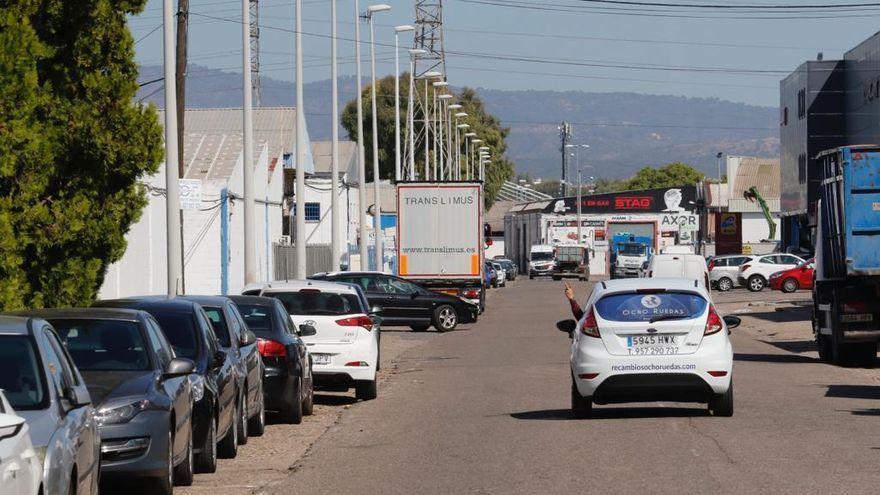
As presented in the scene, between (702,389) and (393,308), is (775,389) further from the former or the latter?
(393,308)

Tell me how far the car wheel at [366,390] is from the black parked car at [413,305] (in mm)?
17640

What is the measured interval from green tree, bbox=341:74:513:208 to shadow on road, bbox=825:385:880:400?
91830 mm

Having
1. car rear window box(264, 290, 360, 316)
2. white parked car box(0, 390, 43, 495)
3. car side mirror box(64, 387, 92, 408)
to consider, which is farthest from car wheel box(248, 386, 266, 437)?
white parked car box(0, 390, 43, 495)

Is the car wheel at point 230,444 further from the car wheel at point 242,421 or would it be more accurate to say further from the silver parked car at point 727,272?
the silver parked car at point 727,272

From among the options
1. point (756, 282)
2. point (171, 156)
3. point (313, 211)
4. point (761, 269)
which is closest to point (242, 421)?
point (171, 156)

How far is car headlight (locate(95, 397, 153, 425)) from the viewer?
1148 centimetres

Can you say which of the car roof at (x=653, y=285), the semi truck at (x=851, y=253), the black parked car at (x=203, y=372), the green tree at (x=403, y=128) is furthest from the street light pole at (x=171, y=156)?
the green tree at (x=403, y=128)

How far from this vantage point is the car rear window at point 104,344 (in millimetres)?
12555

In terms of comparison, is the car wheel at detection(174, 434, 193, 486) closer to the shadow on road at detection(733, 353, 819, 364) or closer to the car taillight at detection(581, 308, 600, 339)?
the car taillight at detection(581, 308, 600, 339)

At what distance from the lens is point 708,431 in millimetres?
16266

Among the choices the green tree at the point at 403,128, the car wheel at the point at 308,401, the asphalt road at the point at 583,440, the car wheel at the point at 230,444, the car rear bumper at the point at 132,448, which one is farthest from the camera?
the green tree at the point at 403,128

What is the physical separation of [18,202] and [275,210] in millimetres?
35624

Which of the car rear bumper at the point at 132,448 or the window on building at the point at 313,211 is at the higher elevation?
the window on building at the point at 313,211

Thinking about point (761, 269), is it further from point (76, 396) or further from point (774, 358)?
point (76, 396)
